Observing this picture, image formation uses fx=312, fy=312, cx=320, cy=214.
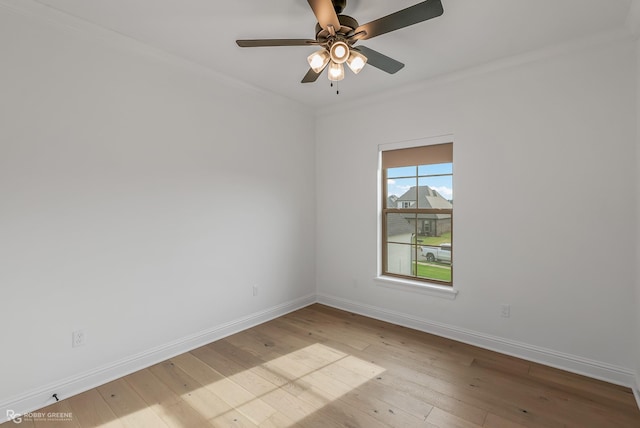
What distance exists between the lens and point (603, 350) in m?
2.48

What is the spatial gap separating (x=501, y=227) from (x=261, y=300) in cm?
265

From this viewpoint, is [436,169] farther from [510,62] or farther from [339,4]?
[339,4]

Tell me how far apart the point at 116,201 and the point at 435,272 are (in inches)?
125

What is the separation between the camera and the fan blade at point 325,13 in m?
1.64

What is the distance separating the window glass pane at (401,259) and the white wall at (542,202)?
270mm

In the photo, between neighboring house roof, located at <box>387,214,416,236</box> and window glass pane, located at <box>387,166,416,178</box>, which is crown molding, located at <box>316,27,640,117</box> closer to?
window glass pane, located at <box>387,166,416,178</box>

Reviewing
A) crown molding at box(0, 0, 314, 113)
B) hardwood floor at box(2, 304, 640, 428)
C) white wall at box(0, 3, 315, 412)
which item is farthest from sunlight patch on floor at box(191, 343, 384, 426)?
crown molding at box(0, 0, 314, 113)

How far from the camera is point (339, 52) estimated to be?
6.37 feet

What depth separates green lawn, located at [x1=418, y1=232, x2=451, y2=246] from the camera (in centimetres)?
339

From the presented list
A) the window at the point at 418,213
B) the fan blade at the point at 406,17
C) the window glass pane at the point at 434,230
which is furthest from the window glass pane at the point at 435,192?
the fan blade at the point at 406,17

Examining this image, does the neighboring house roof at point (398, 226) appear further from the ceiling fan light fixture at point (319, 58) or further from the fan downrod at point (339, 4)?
the fan downrod at point (339, 4)

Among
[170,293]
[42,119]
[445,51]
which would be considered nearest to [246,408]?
[170,293]

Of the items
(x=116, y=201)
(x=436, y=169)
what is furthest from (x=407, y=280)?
(x=116, y=201)

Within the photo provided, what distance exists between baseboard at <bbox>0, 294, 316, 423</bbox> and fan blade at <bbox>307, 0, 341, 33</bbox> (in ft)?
9.41
